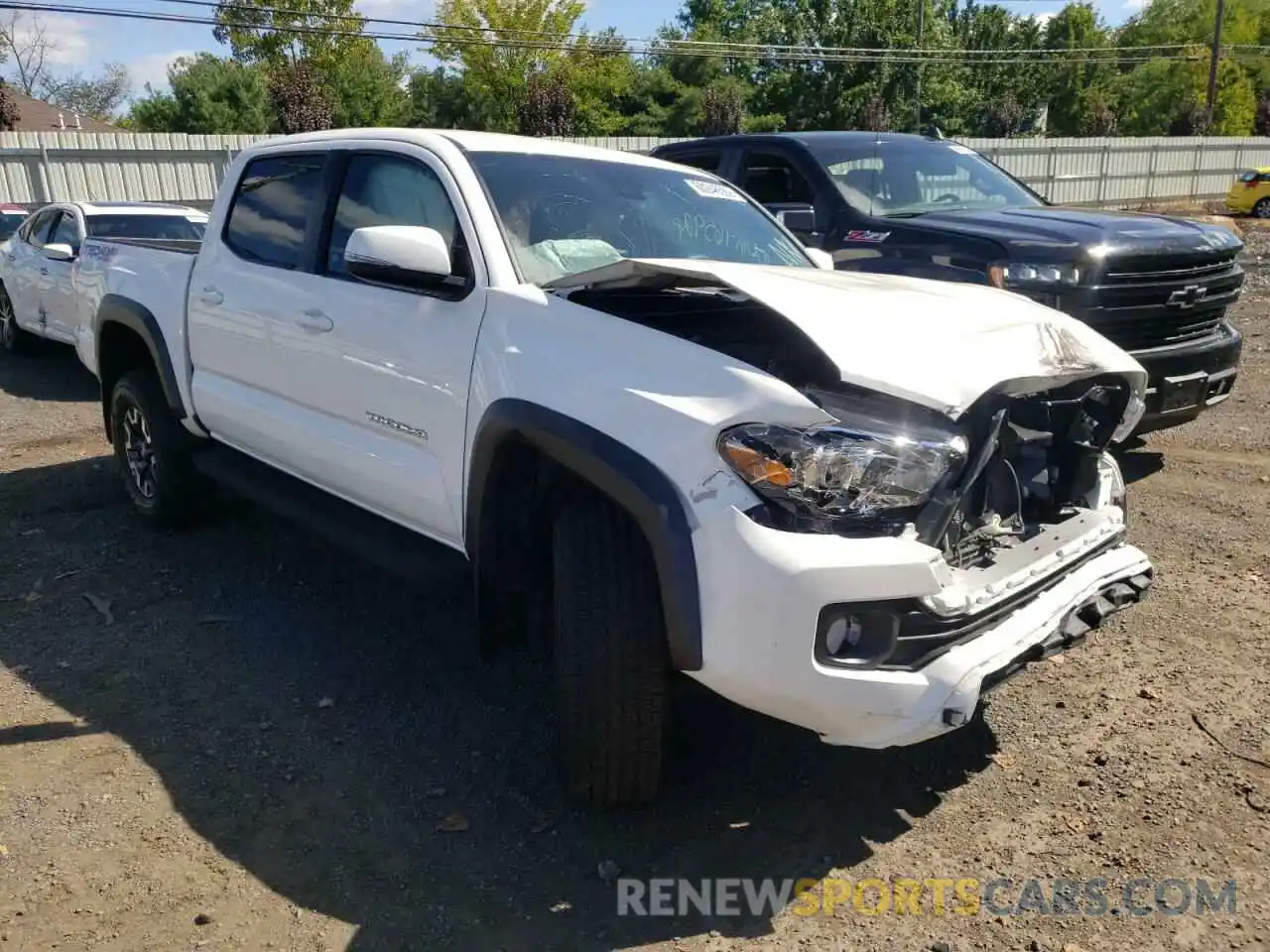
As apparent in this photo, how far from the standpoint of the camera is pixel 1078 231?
5.74m

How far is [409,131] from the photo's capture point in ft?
12.9

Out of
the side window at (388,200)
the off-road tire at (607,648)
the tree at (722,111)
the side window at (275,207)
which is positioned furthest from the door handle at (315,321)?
the tree at (722,111)

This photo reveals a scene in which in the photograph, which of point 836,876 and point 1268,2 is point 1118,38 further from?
point 836,876

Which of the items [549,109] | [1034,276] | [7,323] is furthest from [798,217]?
[549,109]

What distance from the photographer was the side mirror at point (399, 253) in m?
3.25

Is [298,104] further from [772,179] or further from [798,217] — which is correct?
[798,217]

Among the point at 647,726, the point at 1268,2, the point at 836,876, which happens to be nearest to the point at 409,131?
the point at 647,726

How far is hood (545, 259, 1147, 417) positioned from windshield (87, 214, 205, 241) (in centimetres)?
817

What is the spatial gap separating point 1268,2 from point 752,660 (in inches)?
3127

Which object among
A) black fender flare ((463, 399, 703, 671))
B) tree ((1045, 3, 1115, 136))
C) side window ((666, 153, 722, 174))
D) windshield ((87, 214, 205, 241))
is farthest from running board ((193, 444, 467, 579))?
tree ((1045, 3, 1115, 136))

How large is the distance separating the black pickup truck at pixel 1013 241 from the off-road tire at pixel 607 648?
3.60m

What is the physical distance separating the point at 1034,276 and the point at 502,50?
4512 cm

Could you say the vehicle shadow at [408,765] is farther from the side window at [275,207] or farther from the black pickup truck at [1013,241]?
the black pickup truck at [1013,241]

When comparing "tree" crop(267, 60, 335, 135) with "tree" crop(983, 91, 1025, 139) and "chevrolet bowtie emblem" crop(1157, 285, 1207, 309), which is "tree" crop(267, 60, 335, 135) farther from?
"chevrolet bowtie emblem" crop(1157, 285, 1207, 309)
